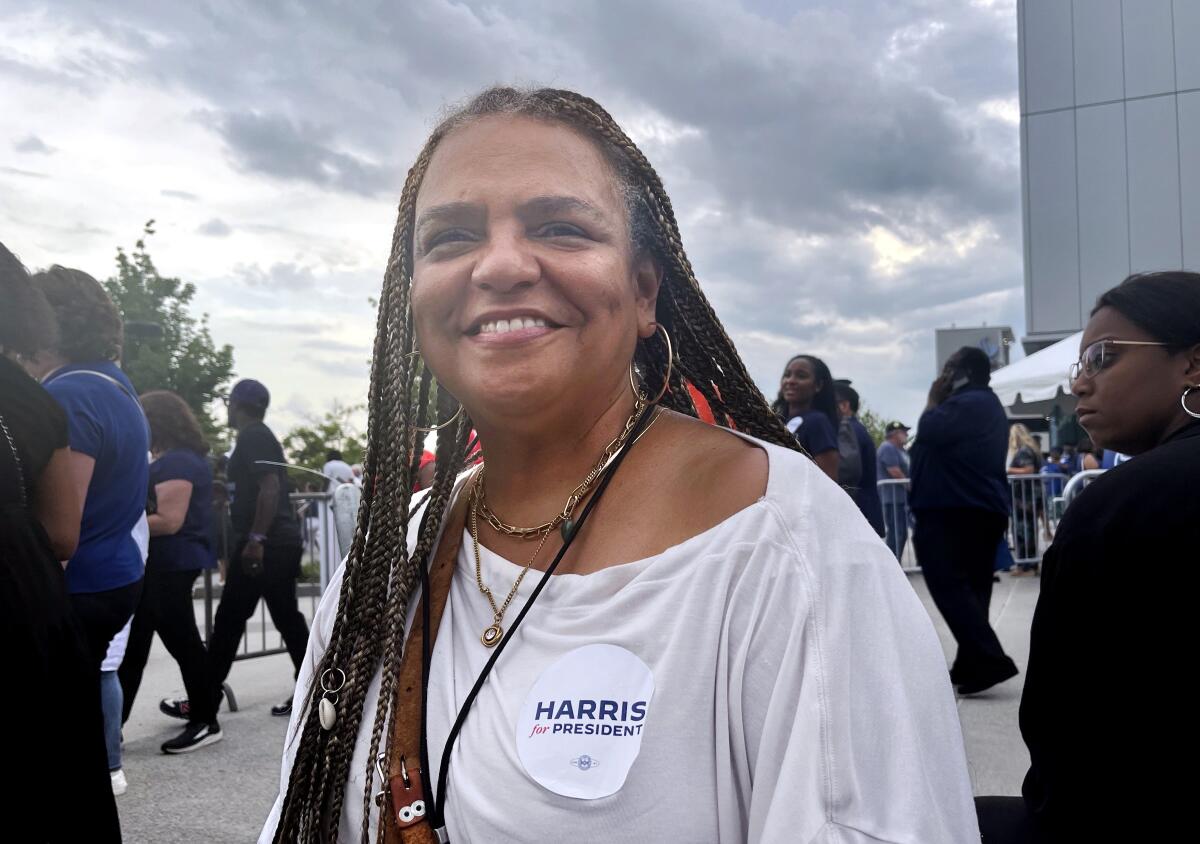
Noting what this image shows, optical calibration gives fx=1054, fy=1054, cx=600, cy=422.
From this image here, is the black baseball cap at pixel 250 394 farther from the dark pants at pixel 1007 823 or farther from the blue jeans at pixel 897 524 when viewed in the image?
the blue jeans at pixel 897 524

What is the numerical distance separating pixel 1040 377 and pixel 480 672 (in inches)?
378

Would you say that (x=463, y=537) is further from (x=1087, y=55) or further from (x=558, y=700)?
(x=1087, y=55)

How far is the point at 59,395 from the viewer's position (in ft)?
12.0

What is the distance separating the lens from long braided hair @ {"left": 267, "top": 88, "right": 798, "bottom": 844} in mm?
1520

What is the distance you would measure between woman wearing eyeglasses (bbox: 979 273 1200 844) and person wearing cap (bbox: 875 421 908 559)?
29.9ft

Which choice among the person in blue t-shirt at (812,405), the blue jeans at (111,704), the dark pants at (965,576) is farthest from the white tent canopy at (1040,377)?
the blue jeans at (111,704)

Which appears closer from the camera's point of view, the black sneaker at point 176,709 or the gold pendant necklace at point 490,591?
the gold pendant necklace at point 490,591

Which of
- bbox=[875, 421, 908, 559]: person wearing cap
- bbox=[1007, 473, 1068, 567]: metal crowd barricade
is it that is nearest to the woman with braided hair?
bbox=[875, 421, 908, 559]: person wearing cap

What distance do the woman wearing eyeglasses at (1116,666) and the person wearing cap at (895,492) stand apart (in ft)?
29.9

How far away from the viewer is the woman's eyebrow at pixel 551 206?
4.84ft

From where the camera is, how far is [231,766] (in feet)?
17.1

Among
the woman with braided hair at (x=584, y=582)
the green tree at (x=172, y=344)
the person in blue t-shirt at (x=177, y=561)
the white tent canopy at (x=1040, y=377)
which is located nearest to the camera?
the woman with braided hair at (x=584, y=582)

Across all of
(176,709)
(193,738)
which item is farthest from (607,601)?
(176,709)

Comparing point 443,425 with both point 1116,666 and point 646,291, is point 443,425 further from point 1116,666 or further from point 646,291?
point 1116,666
